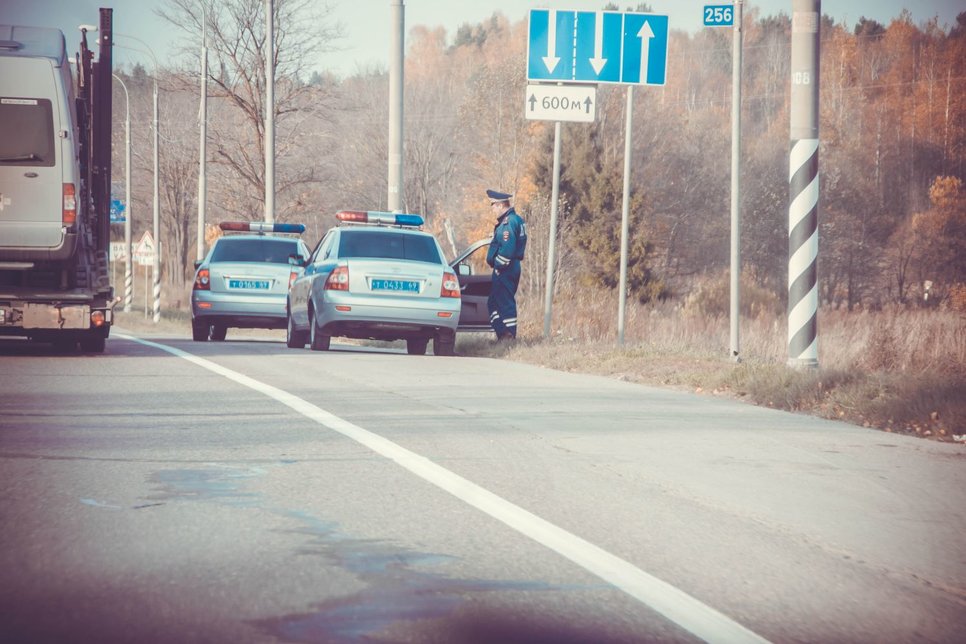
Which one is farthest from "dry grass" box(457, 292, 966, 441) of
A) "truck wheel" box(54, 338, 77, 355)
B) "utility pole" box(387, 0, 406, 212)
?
"truck wheel" box(54, 338, 77, 355)

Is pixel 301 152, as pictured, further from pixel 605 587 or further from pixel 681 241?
pixel 605 587

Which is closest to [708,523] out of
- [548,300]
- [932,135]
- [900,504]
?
[900,504]

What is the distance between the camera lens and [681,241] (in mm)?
63062

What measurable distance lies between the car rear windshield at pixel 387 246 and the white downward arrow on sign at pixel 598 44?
3.53 meters

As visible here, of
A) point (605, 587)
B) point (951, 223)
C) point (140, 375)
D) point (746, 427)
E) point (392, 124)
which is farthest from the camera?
point (951, 223)

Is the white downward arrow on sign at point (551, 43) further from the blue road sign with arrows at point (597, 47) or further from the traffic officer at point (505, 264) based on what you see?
the traffic officer at point (505, 264)

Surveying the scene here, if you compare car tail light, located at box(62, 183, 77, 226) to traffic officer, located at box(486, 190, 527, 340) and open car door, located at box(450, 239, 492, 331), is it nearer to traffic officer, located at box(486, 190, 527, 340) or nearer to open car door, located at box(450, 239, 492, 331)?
open car door, located at box(450, 239, 492, 331)

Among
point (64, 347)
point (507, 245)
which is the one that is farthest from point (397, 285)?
point (64, 347)

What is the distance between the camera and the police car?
691 inches

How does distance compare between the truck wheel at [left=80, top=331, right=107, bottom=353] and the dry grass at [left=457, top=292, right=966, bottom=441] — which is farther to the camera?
the truck wheel at [left=80, top=331, right=107, bottom=353]

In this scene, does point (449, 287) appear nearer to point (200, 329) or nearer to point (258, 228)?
point (200, 329)

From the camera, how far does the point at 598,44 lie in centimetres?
1945

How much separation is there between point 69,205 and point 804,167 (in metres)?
8.08

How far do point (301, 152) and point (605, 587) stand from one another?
199 feet
